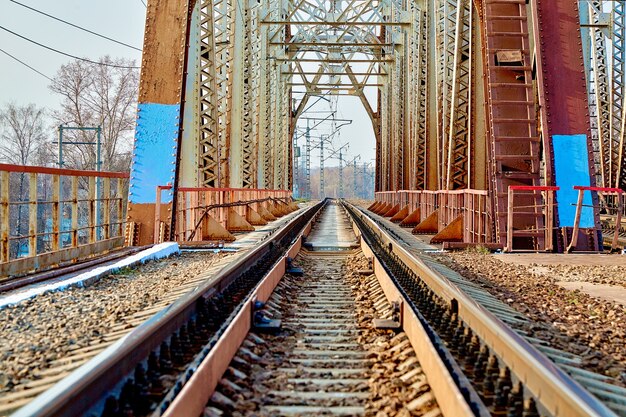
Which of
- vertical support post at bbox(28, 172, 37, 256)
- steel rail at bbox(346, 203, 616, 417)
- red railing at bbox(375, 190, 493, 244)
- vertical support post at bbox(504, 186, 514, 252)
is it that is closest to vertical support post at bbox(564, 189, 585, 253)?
vertical support post at bbox(504, 186, 514, 252)

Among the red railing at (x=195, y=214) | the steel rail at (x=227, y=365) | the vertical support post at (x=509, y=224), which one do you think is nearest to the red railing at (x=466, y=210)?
the vertical support post at (x=509, y=224)

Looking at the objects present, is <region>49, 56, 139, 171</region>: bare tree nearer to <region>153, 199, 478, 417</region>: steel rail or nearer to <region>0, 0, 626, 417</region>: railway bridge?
<region>0, 0, 626, 417</region>: railway bridge

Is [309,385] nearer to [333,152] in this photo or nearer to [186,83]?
[186,83]

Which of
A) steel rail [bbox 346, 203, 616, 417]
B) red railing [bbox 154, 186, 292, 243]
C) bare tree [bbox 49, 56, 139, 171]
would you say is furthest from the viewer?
bare tree [bbox 49, 56, 139, 171]

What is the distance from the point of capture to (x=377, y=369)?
A: 11.7ft

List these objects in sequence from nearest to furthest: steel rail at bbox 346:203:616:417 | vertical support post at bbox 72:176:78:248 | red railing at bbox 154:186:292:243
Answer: steel rail at bbox 346:203:616:417 → vertical support post at bbox 72:176:78:248 → red railing at bbox 154:186:292:243

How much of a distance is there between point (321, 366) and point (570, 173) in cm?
763

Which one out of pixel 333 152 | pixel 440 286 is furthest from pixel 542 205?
pixel 333 152

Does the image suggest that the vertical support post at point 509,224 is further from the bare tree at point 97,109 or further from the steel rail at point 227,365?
the bare tree at point 97,109

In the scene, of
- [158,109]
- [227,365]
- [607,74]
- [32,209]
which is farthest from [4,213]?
[607,74]

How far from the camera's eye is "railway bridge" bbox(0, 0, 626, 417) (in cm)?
299

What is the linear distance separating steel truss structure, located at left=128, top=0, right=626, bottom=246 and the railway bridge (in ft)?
0.18

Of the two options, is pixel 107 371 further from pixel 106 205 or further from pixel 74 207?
pixel 106 205

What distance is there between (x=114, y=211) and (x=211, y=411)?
35.3 m
